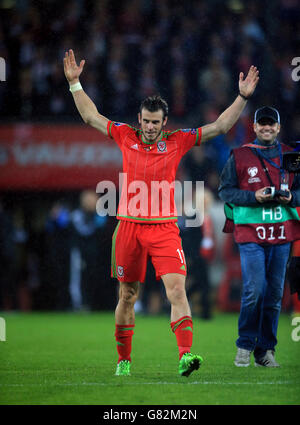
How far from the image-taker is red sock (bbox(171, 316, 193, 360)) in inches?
271

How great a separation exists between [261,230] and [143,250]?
1331mm

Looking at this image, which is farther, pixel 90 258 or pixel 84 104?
pixel 90 258

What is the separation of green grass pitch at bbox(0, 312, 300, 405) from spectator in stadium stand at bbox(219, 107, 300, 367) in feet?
1.19

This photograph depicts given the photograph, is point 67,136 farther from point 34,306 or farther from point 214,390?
point 214,390

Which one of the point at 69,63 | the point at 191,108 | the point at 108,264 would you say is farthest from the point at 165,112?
the point at 191,108

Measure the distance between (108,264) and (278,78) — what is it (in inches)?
223

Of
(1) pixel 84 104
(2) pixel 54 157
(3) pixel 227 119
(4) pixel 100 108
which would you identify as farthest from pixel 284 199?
(4) pixel 100 108

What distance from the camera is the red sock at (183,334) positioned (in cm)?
689

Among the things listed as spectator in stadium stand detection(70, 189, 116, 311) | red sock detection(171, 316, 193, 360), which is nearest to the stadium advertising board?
spectator in stadium stand detection(70, 189, 116, 311)

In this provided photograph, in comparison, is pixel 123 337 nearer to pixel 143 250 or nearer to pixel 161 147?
pixel 143 250

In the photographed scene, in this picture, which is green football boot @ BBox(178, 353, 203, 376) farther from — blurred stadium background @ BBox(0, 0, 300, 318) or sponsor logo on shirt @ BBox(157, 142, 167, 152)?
blurred stadium background @ BBox(0, 0, 300, 318)

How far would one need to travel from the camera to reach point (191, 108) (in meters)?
18.1

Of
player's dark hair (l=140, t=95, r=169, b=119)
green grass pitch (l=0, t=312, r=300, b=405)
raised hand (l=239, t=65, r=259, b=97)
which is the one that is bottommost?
green grass pitch (l=0, t=312, r=300, b=405)

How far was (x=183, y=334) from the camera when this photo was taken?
6930 mm
